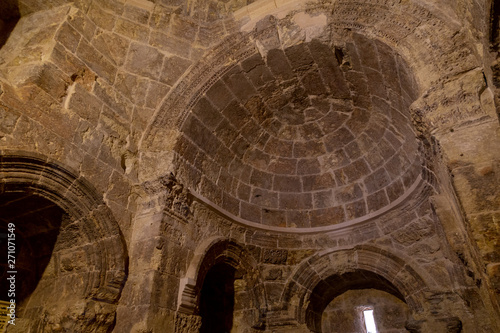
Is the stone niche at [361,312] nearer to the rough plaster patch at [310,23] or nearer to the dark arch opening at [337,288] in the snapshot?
the dark arch opening at [337,288]

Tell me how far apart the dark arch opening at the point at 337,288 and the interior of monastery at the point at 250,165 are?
0.11 feet

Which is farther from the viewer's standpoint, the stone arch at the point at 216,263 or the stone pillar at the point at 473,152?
the stone arch at the point at 216,263

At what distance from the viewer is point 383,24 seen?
3.77 meters

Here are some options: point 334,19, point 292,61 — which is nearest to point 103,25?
point 292,61

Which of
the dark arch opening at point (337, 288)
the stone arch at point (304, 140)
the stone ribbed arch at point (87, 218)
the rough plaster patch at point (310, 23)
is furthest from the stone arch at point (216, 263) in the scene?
the rough plaster patch at point (310, 23)

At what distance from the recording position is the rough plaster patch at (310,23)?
4.15 m

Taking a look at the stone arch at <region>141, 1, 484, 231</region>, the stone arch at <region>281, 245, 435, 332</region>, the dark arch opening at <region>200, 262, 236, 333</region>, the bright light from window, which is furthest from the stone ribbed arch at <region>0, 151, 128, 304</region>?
the bright light from window

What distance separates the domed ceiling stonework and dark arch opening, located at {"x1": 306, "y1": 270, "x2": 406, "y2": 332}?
78cm

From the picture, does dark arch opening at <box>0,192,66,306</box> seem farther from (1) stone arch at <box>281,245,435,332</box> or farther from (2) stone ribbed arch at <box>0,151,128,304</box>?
(1) stone arch at <box>281,245,435,332</box>

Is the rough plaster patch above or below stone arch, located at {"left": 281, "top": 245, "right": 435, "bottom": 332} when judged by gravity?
above

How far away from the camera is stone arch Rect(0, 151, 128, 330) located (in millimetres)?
3020

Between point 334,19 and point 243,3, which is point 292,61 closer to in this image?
point 334,19

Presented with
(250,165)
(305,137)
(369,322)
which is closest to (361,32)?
(305,137)

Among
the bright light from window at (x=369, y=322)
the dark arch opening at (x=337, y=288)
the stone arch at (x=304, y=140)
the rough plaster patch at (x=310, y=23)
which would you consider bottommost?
the bright light from window at (x=369, y=322)
